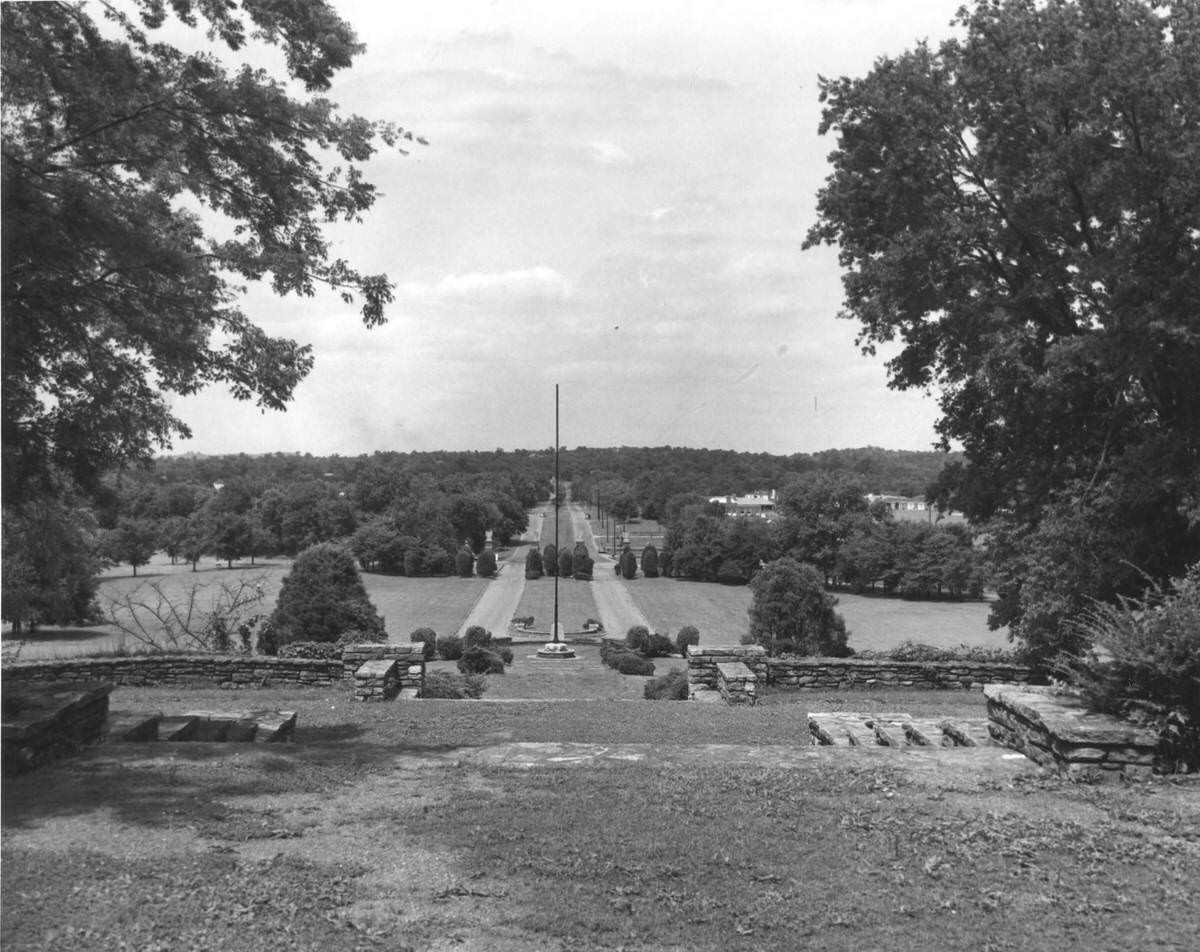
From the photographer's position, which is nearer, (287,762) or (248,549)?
(287,762)

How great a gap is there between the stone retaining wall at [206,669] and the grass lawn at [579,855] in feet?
23.7

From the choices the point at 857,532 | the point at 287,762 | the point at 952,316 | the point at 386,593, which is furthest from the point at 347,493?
the point at 287,762

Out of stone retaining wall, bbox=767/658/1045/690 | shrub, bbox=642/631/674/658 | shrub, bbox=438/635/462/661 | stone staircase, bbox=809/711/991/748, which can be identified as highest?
stone staircase, bbox=809/711/991/748

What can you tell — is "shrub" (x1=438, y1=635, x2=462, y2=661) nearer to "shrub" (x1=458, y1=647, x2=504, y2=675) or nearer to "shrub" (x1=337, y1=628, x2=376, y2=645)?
"shrub" (x1=337, y1=628, x2=376, y2=645)

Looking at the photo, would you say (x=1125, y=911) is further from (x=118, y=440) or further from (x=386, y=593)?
(x=386, y=593)

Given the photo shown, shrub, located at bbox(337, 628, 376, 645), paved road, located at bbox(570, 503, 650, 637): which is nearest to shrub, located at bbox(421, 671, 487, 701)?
shrub, located at bbox(337, 628, 376, 645)

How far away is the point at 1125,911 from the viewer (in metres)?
4.35

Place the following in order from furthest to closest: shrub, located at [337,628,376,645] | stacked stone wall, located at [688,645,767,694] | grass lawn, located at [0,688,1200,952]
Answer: shrub, located at [337,628,376,645], stacked stone wall, located at [688,645,767,694], grass lawn, located at [0,688,1200,952]

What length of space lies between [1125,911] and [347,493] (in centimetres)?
11107

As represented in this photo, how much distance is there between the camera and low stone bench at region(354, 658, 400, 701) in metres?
12.8

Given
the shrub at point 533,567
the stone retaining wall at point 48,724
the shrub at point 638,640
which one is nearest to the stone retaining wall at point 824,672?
the stone retaining wall at point 48,724

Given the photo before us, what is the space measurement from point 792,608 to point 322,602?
1356 centimetres

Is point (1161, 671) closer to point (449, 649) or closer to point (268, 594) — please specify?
point (449, 649)

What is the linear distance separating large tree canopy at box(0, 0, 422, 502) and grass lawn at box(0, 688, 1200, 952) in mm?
2600
